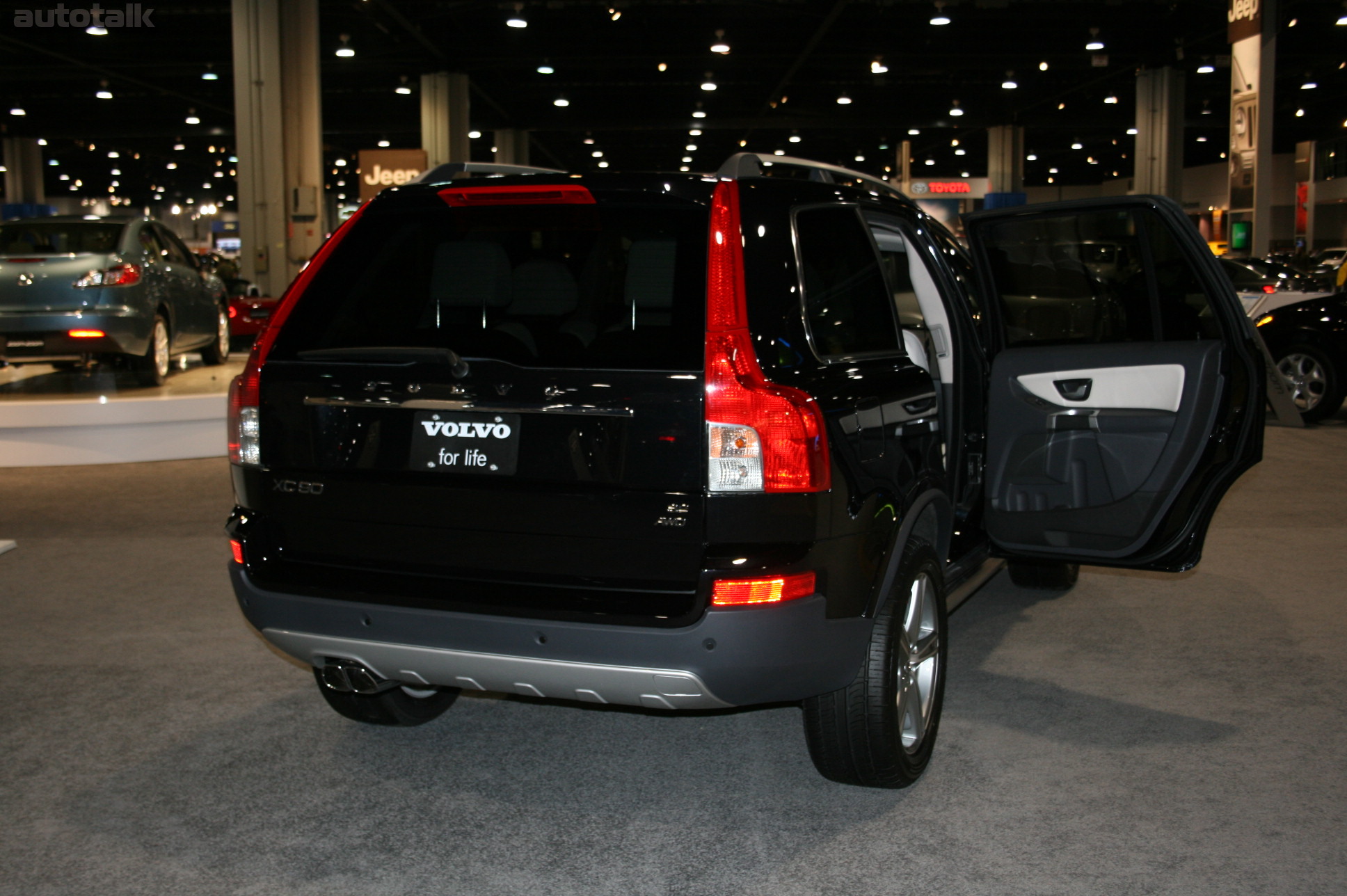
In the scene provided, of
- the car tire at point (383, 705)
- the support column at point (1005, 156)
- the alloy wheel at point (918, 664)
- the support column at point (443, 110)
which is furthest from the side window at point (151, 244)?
the support column at point (1005, 156)

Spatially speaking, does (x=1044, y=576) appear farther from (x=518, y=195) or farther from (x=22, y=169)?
(x=22, y=169)

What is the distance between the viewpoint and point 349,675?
10.8 feet

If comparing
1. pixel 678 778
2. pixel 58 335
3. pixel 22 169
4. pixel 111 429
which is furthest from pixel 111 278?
pixel 22 169

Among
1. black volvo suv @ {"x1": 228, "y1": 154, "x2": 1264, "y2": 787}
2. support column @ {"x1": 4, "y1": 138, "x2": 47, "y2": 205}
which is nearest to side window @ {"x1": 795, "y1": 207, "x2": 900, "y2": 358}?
black volvo suv @ {"x1": 228, "y1": 154, "x2": 1264, "y2": 787}

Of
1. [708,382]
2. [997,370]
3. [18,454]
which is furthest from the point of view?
[18,454]

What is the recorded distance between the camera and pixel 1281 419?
4.95 meters

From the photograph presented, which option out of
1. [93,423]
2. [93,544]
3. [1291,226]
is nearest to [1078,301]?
[93,544]

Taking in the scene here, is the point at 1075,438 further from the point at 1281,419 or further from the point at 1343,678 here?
the point at 1343,678

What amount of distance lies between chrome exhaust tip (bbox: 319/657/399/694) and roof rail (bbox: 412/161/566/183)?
1.37 meters

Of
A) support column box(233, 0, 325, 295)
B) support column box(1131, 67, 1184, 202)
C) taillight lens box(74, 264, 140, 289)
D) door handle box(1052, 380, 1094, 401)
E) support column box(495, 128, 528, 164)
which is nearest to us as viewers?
door handle box(1052, 380, 1094, 401)

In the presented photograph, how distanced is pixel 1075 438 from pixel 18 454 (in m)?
8.71

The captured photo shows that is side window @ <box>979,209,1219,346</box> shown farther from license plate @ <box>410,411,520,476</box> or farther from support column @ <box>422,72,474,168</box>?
support column @ <box>422,72,474,168</box>

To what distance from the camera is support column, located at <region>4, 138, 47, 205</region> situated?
44.4 m

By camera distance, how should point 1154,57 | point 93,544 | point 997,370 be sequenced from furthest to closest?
point 1154,57 → point 93,544 → point 997,370
